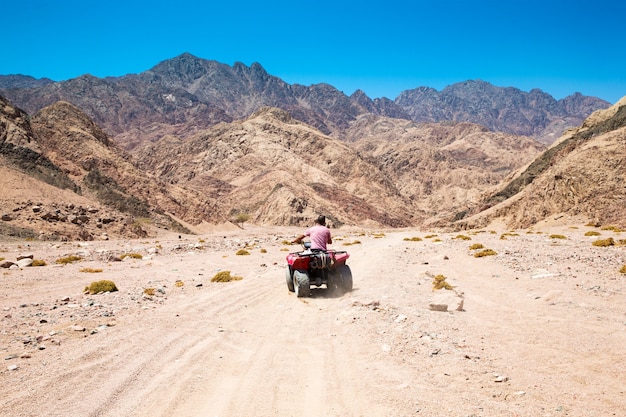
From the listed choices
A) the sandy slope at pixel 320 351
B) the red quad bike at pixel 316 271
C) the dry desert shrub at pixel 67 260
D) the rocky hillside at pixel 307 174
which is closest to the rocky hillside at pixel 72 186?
the dry desert shrub at pixel 67 260

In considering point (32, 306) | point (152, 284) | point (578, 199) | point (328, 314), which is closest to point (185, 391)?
point (328, 314)

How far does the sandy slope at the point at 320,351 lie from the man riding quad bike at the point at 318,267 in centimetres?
44

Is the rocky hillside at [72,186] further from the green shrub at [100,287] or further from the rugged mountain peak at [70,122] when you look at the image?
the green shrub at [100,287]

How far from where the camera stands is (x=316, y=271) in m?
11.9

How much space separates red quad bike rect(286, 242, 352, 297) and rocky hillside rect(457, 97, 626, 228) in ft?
88.6

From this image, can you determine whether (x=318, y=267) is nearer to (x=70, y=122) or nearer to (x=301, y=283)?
(x=301, y=283)

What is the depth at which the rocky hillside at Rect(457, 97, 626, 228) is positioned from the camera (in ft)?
118

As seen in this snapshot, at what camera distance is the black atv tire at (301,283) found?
37.7 feet

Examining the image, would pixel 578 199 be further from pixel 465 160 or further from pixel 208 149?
pixel 465 160

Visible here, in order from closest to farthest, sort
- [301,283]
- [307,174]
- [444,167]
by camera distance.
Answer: [301,283], [307,174], [444,167]

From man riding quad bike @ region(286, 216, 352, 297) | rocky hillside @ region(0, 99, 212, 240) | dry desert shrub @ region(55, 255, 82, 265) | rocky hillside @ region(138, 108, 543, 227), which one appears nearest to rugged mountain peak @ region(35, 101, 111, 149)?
rocky hillside @ region(0, 99, 212, 240)

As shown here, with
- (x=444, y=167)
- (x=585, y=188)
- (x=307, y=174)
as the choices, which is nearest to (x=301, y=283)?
(x=585, y=188)

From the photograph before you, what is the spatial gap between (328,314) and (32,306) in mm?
7444

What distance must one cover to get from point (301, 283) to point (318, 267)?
2.06 ft
